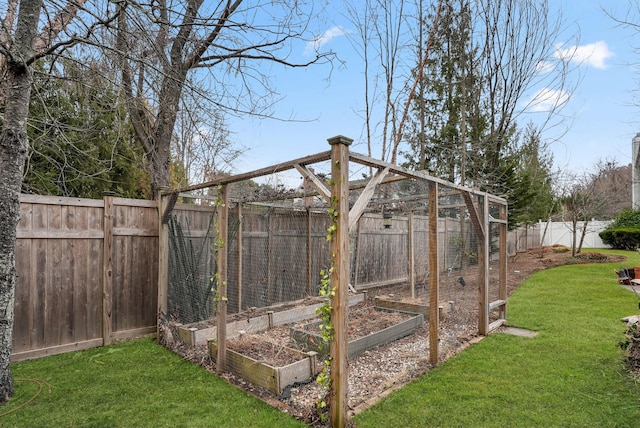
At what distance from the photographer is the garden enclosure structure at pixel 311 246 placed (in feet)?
8.25

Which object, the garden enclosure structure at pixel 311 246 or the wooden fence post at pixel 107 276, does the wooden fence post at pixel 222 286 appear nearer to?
the garden enclosure structure at pixel 311 246

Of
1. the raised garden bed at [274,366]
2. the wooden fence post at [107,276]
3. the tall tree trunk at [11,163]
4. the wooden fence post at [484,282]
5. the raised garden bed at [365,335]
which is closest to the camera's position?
the tall tree trunk at [11,163]

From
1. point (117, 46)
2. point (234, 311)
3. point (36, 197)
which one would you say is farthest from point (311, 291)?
point (117, 46)

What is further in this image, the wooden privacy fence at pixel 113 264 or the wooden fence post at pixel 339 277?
the wooden privacy fence at pixel 113 264

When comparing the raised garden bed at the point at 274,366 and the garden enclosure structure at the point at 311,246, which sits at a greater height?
the garden enclosure structure at the point at 311,246

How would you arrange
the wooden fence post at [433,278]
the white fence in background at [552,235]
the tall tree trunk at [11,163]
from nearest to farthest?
the tall tree trunk at [11,163] < the wooden fence post at [433,278] < the white fence in background at [552,235]

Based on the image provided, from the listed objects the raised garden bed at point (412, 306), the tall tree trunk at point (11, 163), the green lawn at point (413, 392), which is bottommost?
the green lawn at point (413, 392)

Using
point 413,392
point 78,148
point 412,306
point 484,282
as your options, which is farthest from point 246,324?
point 78,148

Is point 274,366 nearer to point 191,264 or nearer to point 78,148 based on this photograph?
point 191,264

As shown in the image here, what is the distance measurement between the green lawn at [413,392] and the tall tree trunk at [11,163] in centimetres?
53

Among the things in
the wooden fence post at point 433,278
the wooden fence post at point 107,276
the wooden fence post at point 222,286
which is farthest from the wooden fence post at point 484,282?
the wooden fence post at point 107,276

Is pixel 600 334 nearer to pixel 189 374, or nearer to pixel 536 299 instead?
pixel 536 299

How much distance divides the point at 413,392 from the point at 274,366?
4.02 feet

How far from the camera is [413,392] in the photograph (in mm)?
3031
